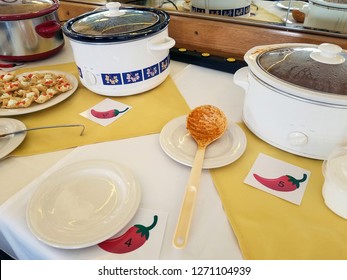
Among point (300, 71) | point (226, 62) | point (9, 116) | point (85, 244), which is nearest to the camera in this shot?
point (85, 244)

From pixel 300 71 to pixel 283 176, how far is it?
187 mm

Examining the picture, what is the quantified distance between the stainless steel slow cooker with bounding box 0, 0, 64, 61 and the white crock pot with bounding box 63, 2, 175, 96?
0.23m

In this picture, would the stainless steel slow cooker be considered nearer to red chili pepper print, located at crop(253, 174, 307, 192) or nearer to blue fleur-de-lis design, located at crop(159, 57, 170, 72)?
blue fleur-de-lis design, located at crop(159, 57, 170, 72)

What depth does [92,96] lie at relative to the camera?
0.75 metres

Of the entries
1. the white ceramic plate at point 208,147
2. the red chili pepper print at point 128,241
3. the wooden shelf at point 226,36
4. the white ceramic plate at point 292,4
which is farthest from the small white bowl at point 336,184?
the white ceramic plate at point 292,4

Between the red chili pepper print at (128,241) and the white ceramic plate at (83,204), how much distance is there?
0.06ft

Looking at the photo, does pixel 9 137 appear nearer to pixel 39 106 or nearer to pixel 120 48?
pixel 39 106

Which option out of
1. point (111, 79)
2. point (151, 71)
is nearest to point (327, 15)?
point (151, 71)

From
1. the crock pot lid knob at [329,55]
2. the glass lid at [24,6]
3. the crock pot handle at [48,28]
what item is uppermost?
the glass lid at [24,6]

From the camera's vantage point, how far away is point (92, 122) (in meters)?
0.66

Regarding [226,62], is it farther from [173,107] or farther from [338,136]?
[338,136]

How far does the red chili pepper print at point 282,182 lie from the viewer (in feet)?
1.57

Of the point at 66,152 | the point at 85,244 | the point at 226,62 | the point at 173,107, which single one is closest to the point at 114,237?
the point at 85,244

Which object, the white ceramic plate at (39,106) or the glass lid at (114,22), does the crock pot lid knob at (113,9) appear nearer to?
the glass lid at (114,22)
